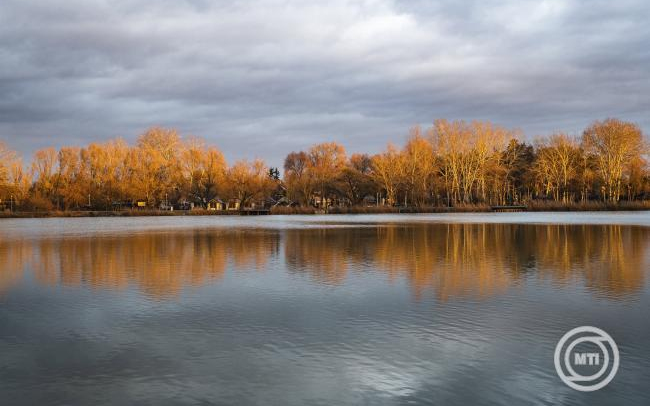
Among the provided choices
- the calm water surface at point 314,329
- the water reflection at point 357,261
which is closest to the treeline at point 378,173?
the water reflection at point 357,261

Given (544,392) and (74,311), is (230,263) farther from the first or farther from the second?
(544,392)

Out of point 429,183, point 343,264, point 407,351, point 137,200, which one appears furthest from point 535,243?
point 137,200

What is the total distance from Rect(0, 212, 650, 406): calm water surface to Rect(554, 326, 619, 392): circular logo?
0.49 feet

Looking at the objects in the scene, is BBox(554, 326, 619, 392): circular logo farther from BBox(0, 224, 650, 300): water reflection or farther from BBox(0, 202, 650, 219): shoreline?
BBox(0, 202, 650, 219): shoreline

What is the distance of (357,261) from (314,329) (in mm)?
9114

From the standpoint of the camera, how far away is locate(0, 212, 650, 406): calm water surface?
255 inches

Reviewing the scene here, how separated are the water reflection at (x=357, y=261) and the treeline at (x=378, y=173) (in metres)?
54.6

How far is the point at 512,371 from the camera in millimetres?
6988

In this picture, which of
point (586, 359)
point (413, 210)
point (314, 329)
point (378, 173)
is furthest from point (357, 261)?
point (378, 173)

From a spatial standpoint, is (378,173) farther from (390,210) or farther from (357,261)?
(357,261)

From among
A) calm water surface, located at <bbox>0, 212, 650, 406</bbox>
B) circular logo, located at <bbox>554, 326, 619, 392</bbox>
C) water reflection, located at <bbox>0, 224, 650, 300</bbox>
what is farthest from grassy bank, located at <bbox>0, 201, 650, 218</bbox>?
circular logo, located at <bbox>554, 326, 619, 392</bbox>

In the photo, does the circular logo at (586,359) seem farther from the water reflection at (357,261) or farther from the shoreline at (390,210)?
the shoreline at (390,210)

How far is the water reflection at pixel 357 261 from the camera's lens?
13.8 m

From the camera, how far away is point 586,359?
7.48 metres
